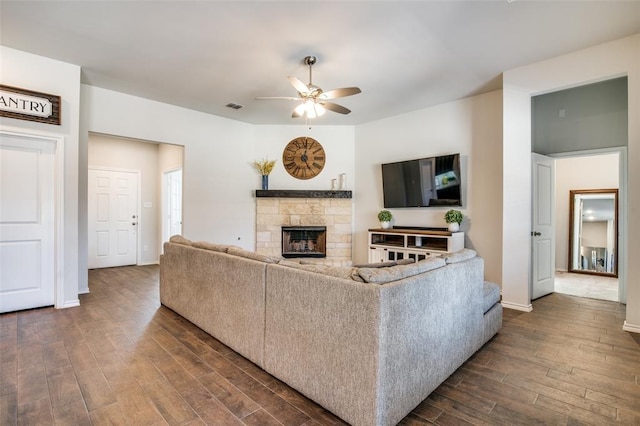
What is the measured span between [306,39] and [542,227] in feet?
13.4

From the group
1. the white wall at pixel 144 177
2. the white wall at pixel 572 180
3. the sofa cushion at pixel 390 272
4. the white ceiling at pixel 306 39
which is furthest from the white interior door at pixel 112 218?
the white wall at pixel 572 180

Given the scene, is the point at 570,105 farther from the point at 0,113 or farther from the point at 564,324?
the point at 0,113

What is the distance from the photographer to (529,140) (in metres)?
3.60

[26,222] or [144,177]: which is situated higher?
[144,177]

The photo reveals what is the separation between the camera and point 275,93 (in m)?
4.39

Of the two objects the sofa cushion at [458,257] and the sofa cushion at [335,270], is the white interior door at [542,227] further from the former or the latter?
the sofa cushion at [335,270]

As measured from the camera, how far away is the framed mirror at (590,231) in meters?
5.86

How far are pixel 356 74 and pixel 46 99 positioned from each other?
11.7ft

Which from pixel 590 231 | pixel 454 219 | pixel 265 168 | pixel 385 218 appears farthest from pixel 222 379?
pixel 590 231

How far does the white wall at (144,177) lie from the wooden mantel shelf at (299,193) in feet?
8.19

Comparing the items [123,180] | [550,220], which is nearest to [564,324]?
[550,220]

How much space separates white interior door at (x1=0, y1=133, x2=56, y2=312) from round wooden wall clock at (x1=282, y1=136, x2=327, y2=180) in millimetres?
3458

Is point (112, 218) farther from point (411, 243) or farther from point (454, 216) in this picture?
point (454, 216)

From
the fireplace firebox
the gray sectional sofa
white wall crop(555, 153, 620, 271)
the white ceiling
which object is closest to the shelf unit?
the fireplace firebox
